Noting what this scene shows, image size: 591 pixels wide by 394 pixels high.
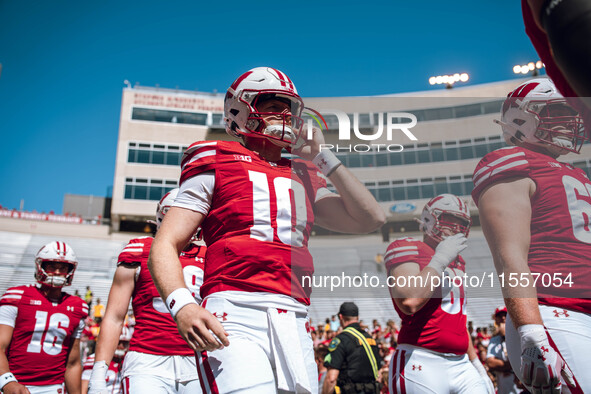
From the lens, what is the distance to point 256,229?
229 cm

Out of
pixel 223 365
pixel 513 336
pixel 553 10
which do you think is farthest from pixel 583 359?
pixel 553 10

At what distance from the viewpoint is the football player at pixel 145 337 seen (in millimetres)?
3680

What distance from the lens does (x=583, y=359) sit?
225cm

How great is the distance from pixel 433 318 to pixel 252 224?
2.11 meters

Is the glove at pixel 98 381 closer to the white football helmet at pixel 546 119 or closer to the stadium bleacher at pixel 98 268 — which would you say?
the white football helmet at pixel 546 119

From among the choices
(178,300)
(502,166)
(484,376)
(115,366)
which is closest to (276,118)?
(178,300)

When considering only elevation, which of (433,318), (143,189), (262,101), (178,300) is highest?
(143,189)

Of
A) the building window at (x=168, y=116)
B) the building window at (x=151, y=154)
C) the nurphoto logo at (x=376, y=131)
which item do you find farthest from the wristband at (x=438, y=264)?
the building window at (x=168, y=116)

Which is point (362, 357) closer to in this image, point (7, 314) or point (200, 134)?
point (7, 314)

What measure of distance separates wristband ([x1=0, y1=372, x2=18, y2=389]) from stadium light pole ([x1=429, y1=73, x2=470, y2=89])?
1773 inches

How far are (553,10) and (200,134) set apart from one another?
41.5 m

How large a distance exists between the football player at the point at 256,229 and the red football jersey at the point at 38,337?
3.65 m

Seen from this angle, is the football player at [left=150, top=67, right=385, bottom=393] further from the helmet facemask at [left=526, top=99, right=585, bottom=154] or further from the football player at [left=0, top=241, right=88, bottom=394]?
the football player at [left=0, top=241, right=88, bottom=394]

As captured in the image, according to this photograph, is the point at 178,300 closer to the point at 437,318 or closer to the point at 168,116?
the point at 437,318
